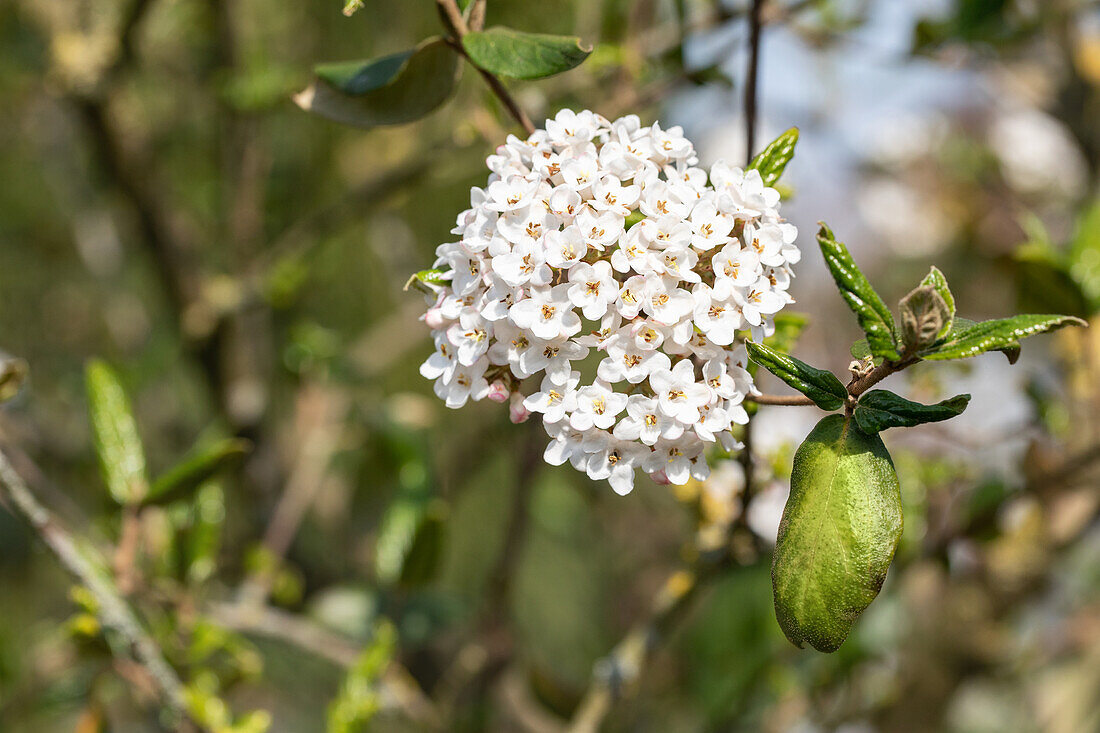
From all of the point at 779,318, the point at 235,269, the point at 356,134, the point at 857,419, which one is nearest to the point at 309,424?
the point at 235,269

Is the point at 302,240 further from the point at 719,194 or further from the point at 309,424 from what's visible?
the point at 719,194

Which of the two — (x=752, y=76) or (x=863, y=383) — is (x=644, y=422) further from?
(x=752, y=76)

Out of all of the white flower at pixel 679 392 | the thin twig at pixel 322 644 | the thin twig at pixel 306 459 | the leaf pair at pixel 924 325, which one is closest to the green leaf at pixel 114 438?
the thin twig at pixel 322 644

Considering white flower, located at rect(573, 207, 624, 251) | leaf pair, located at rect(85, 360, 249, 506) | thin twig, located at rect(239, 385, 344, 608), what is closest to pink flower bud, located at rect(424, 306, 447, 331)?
white flower, located at rect(573, 207, 624, 251)

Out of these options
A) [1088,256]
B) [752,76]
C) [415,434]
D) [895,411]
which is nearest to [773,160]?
A: [752,76]

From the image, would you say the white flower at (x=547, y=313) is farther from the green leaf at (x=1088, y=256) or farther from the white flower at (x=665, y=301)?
the green leaf at (x=1088, y=256)
